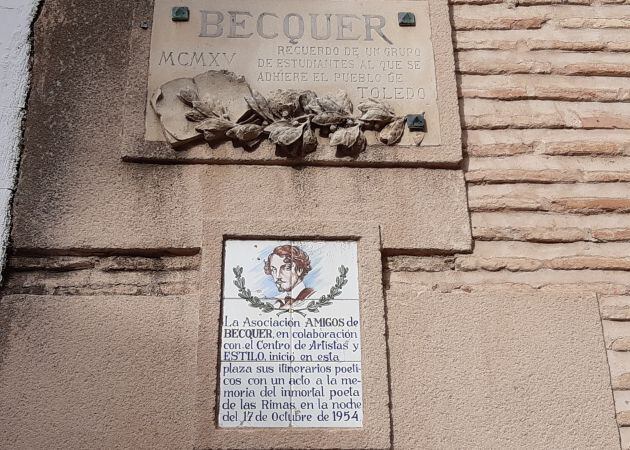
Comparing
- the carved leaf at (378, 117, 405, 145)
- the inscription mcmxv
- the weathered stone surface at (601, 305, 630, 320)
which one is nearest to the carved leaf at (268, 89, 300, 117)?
the inscription mcmxv

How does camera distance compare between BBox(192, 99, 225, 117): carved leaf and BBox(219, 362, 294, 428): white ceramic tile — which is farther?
BBox(192, 99, 225, 117): carved leaf

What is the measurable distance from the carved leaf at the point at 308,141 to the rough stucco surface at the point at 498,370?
78 centimetres

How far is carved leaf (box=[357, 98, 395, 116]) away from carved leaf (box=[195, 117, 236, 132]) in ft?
2.17

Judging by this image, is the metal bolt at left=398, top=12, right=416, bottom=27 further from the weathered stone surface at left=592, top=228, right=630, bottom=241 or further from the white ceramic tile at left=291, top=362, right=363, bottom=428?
the white ceramic tile at left=291, top=362, right=363, bottom=428

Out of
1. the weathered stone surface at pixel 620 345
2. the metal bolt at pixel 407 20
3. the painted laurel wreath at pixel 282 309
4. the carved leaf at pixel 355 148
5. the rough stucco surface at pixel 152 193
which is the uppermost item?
the metal bolt at pixel 407 20

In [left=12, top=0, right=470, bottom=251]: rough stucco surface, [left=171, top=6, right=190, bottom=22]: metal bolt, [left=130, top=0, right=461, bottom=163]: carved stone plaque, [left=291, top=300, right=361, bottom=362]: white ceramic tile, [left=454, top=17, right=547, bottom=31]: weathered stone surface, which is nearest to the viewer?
[left=291, top=300, right=361, bottom=362]: white ceramic tile

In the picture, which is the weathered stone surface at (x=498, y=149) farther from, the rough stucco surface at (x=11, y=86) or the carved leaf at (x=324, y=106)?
the rough stucco surface at (x=11, y=86)

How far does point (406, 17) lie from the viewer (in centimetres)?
398

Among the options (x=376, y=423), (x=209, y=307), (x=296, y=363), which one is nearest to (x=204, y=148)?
(x=209, y=307)

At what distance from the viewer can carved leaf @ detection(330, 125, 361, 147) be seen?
3.60m

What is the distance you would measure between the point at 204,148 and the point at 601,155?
6.67 ft

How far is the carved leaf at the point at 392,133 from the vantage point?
12.0ft

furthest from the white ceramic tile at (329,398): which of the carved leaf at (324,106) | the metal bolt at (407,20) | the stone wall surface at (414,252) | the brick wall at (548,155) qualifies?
the metal bolt at (407,20)

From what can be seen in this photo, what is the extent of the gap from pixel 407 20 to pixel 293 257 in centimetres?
152
